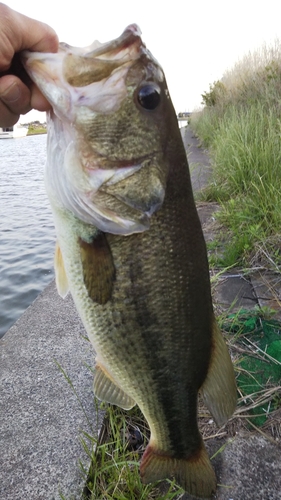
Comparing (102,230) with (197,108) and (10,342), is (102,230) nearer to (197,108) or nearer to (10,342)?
(10,342)

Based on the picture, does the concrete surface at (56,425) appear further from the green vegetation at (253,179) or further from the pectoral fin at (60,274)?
the pectoral fin at (60,274)

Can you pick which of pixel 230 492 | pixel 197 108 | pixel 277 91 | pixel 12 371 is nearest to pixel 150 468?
pixel 230 492

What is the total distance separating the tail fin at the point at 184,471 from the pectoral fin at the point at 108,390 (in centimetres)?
25

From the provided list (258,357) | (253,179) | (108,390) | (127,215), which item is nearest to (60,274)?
(127,215)

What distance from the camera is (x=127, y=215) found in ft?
4.69

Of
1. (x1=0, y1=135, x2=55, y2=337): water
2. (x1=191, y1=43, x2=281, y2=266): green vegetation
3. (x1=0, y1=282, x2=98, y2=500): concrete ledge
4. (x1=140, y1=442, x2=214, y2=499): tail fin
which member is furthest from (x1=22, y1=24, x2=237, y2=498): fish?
(x1=0, y1=135, x2=55, y2=337): water

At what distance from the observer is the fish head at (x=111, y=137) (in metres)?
1.39

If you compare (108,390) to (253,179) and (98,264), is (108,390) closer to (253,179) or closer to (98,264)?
(98,264)

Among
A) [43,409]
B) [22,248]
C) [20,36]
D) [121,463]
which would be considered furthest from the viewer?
[22,248]

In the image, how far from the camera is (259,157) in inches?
218

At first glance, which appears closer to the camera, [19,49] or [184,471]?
[19,49]

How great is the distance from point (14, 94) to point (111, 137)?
463mm

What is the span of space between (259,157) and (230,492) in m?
4.53

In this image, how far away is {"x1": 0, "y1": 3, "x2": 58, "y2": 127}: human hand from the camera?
1454 mm
